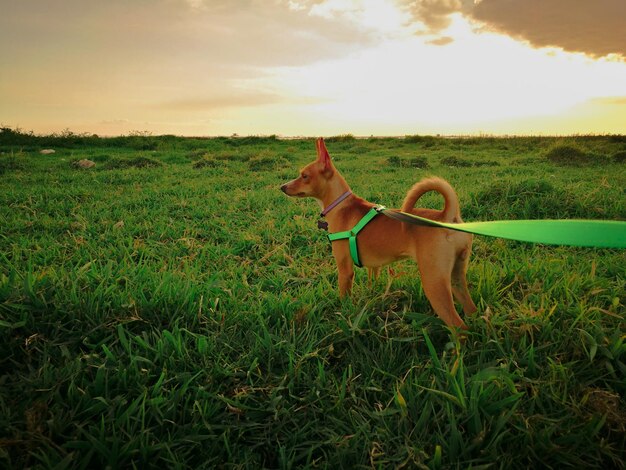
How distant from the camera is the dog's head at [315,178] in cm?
304

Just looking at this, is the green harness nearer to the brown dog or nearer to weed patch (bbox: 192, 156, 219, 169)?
the brown dog

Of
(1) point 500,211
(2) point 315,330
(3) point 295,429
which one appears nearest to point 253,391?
(3) point 295,429

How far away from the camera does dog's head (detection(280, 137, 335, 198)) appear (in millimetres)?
3045

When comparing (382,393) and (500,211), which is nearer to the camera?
(382,393)

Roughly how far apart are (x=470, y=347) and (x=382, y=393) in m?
0.60

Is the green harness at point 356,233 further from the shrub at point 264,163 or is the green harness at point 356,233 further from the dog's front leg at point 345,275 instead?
the shrub at point 264,163

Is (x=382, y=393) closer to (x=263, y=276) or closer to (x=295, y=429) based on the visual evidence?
(x=295, y=429)

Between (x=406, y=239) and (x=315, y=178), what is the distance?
40.8 inches

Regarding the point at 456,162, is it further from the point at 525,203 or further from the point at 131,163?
the point at 131,163

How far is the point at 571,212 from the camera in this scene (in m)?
5.28

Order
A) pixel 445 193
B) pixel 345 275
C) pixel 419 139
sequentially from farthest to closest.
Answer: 1. pixel 419 139
2. pixel 345 275
3. pixel 445 193

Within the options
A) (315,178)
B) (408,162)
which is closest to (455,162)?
(408,162)

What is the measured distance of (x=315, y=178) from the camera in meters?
3.12

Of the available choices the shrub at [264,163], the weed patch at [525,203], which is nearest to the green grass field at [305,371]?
the weed patch at [525,203]
